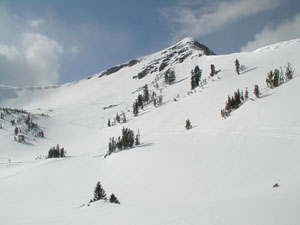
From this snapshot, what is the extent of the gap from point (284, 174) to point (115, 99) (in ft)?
372

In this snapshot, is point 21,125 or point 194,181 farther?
point 21,125

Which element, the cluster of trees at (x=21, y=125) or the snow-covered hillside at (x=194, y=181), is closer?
the snow-covered hillside at (x=194, y=181)

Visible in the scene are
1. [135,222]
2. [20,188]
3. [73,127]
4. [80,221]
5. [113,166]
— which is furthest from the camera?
[73,127]

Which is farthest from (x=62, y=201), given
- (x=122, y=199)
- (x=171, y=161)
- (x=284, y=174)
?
(x=284, y=174)

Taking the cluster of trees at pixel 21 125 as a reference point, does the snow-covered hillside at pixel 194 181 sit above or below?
below

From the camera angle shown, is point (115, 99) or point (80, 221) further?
point (115, 99)

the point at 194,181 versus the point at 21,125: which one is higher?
the point at 21,125

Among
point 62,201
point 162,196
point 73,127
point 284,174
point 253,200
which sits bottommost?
point 62,201

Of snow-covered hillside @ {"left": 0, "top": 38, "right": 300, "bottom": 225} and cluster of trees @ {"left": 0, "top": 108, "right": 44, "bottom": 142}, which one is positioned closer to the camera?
snow-covered hillside @ {"left": 0, "top": 38, "right": 300, "bottom": 225}

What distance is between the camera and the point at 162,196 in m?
11.9

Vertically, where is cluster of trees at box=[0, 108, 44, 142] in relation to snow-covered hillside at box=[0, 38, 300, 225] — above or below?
above

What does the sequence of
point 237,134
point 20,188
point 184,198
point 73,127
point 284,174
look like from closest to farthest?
1. point 284,174
2. point 184,198
3. point 237,134
4. point 20,188
5. point 73,127

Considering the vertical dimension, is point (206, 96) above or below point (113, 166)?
above

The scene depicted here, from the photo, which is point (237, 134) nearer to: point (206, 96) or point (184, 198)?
point (184, 198)
